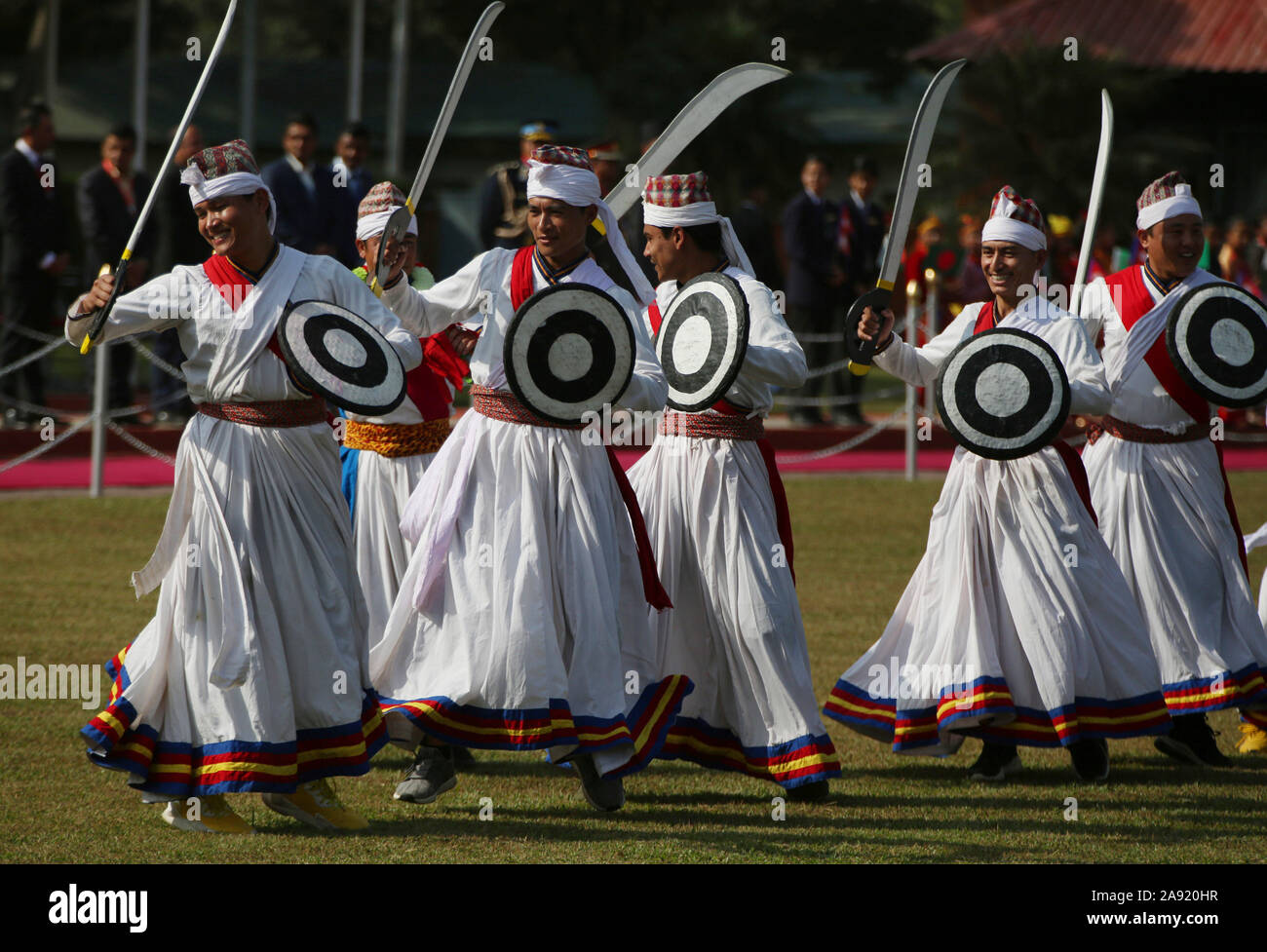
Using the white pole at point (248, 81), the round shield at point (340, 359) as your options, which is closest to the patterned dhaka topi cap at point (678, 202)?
the round shield at point (340, 359)

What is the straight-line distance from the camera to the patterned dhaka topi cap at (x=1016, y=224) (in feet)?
19.3

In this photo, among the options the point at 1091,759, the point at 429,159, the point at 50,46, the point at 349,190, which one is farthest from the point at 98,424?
the point at 50,46

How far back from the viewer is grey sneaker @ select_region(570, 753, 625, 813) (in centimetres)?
532

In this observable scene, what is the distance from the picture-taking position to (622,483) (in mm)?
5438

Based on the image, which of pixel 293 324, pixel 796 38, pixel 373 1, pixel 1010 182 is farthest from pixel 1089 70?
pixel 293 324

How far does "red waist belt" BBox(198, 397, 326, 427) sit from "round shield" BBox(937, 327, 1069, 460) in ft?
6.69

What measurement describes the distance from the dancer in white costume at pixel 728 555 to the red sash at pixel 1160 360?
151 cm

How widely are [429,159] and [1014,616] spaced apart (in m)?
2.47


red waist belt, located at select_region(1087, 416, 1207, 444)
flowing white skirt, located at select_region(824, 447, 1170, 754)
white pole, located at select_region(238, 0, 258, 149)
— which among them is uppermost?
white pole, located at select_region(238, 0, 258, 149)

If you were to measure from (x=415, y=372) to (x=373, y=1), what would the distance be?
108ft

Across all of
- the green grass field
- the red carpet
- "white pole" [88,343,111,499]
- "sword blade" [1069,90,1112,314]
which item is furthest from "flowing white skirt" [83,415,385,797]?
the red carpet

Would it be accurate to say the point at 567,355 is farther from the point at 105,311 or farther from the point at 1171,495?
the point at 1171,495

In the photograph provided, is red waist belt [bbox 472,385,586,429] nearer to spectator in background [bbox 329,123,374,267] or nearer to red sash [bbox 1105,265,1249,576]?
red sash [bbox 1105,265,1249,576]

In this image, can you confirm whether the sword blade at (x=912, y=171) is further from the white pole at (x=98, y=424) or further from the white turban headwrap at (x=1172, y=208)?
the white pole at (x=98, y=424)
